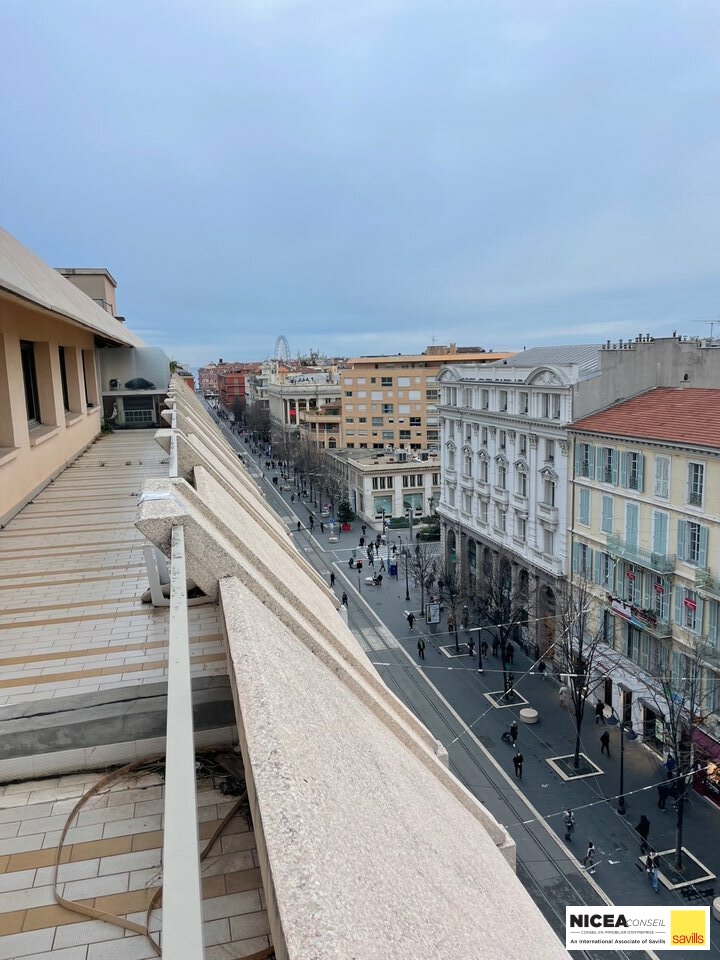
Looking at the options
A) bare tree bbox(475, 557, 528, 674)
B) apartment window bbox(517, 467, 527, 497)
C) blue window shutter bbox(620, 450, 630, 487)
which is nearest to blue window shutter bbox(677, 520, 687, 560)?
blue window shutter bbox(620, 450, 630, 487)

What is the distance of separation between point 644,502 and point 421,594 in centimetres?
1686

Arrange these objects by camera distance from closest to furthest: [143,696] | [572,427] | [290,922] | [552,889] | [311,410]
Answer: [290,922]
[143,696]
[552,889]
[572,427]
[311,410]

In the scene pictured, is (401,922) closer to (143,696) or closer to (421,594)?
(143,696)

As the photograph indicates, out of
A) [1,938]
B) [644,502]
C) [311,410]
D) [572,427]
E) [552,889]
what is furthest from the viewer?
[311,410]

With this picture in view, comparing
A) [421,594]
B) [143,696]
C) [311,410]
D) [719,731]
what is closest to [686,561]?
[719,731]

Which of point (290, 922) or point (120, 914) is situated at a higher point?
point (290, 922)

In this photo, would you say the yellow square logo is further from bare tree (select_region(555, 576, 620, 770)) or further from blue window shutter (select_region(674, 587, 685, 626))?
blue window shutter (select_region(674, 587, 685, 626))

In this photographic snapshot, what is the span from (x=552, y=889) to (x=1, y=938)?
672 inches

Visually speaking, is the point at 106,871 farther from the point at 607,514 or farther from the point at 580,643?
the point at 607,514

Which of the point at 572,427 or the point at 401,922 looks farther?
the point at 572,427

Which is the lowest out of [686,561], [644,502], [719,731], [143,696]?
[719,731]

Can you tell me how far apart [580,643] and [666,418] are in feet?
26.7

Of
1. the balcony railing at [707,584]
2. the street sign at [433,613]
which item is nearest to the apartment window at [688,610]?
the balcony railing at [707,584]

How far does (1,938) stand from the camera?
266cm
